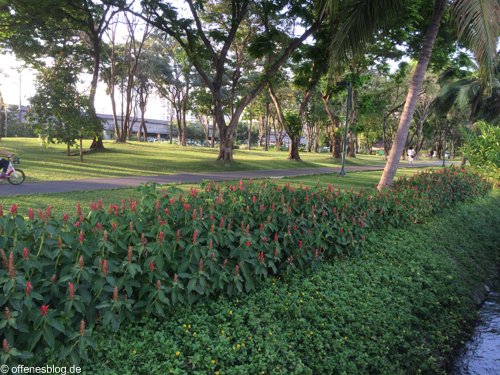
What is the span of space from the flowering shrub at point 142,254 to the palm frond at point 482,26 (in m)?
4.42

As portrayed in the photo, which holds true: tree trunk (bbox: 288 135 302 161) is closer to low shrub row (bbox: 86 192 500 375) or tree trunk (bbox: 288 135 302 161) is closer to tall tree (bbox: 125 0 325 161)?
tall tree (bbox: 125 0 325 161)

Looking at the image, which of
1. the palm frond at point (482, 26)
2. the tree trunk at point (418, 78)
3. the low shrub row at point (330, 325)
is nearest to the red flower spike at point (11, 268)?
the low shrub row at point (330, 325)

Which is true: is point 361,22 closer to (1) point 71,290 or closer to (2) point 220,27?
(1) point 71,290

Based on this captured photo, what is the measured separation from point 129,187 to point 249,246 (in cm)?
758

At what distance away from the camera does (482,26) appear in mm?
6465

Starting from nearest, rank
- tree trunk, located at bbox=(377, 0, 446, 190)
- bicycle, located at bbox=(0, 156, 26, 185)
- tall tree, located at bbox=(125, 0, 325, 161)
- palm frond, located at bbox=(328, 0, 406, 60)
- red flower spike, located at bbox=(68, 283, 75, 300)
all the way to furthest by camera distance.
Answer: red flower spike, located at bbox=(68, 283, 75, 300), palm frond, located at bbox=(328, 0, 406, 60), tree trunk, located at bbox=(377, 0, 446, 190), bicycle, located at bbox=(0, 156, 26, 185), tall tree, located at bbox=(125, 0, 325, 161)

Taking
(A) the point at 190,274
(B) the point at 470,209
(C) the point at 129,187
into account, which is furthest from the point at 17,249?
(B) the point at 470,209

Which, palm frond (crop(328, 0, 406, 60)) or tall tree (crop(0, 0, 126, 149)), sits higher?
tall tree (crop(0, 0, 126, 149))

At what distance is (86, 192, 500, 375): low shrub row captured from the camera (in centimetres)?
266

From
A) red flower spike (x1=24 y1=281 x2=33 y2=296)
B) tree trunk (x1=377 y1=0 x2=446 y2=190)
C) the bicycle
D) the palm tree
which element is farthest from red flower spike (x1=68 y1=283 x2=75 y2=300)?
the bicycle

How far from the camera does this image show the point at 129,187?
10258 millimetres

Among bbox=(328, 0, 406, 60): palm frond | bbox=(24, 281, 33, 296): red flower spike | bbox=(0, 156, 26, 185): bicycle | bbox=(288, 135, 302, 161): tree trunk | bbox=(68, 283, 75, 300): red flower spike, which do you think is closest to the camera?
bbox=(24, 281, 33, 296): red flower spike

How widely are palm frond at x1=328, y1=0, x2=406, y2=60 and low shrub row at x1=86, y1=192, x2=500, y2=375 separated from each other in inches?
164

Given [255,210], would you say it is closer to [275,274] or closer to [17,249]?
[275,274]
